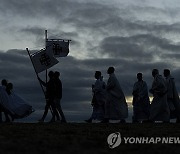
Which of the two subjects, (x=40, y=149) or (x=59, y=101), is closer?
(x=40, y=149)

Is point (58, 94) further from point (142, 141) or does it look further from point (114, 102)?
point (142, 141)

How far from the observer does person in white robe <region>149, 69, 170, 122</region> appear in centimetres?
1977

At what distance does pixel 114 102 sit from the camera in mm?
20125

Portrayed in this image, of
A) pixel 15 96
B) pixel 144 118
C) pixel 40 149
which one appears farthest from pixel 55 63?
pixel 40 149

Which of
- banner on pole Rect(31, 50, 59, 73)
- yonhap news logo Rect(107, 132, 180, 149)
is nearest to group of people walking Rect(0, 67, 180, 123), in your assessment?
banner on pole Rect(31, 50, 59, 73)

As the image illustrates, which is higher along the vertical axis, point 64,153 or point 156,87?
point 156,87

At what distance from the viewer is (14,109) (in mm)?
20031

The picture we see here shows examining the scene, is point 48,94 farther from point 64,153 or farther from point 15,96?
point 64,153

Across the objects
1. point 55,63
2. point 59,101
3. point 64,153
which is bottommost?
point 64,153

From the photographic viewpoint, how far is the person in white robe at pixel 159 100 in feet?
64.8

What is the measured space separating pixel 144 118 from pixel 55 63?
4.54 m

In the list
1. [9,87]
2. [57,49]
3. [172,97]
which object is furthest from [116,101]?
[57,49]

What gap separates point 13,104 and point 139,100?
519cm

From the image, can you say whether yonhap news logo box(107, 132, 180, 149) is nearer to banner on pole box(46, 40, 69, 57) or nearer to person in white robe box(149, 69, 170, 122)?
person in white robe box(149, 69, 170, 122)
